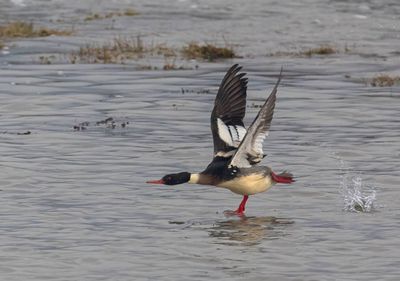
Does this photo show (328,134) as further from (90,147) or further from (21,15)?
(21,15)

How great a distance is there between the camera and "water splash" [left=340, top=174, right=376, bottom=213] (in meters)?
16.4

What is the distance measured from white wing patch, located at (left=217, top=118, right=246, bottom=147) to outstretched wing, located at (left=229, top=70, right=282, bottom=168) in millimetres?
512

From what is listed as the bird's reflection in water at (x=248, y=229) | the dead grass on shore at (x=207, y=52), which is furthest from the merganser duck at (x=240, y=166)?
the dead grass on shore at (x=207, y=52)

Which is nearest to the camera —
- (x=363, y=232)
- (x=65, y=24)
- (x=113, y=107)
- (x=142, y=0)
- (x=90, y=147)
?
(x=363, y=232)

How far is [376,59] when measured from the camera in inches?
1393

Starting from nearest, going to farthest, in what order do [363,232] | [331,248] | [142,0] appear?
[331,248]
[363,232]
[142,0]

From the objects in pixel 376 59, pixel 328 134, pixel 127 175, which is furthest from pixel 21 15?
pixel 127 175

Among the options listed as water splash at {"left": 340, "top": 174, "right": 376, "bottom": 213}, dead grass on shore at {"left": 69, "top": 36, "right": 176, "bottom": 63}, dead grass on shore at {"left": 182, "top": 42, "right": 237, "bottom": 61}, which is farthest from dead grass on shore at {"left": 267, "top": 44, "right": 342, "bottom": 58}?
water splash at {"left": 340, "top": 174, "right": 376, "bottom": 213}

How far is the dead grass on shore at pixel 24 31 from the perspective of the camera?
3912 centimetres

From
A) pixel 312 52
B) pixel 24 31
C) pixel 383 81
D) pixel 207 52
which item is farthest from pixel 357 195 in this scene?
pixel 24 31

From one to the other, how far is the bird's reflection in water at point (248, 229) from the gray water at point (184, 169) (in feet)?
0.08

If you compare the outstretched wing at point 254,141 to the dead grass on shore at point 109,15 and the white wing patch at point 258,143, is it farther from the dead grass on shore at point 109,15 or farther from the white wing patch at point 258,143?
the dead grass on shore at point 109,15

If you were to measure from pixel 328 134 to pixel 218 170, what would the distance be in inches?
297

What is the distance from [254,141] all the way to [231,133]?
884mm
